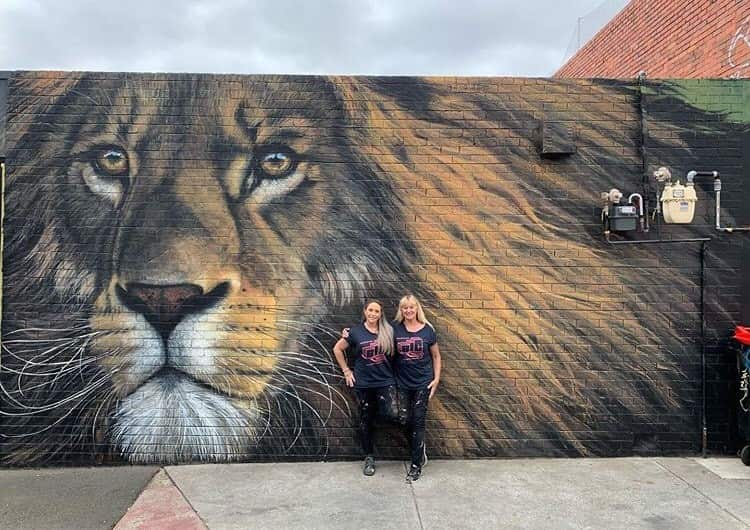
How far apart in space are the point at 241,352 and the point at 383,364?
1381mm

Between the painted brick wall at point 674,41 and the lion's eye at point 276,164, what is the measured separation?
5213 mm

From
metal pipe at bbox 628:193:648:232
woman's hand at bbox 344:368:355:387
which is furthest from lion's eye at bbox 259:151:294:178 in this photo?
metal pipe at bbox 628:193:648:232

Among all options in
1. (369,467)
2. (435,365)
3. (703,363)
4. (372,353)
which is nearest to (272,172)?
(372,353)

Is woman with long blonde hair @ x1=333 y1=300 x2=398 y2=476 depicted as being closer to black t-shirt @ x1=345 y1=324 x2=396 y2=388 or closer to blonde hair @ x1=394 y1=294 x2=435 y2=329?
black t-shirt @ x1=345 y1=324 x2=396 y2=388

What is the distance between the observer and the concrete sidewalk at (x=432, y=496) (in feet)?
14.0

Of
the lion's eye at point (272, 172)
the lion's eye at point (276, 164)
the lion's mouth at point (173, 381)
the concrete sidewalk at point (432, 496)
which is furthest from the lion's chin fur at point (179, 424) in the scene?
the lion's eye at point (276, 164)

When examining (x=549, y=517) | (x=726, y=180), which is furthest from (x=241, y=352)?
(x=726, y=180)

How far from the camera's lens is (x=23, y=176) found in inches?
217

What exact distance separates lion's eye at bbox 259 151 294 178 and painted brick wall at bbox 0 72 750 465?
35 mm

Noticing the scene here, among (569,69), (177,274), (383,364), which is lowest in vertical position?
(383,364)

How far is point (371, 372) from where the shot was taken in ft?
17.3

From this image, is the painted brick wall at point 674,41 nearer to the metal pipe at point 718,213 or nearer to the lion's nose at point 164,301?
the metal pipe at point 718,213

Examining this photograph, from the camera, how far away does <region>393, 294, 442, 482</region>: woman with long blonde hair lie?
5172 millimetres

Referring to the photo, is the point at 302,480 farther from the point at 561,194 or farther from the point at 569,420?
the point at 561,194
